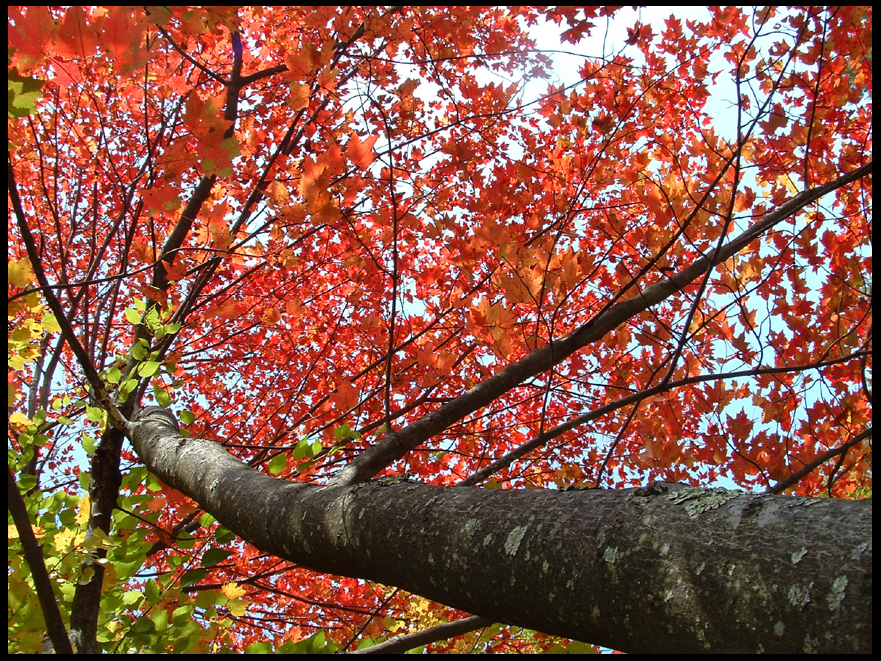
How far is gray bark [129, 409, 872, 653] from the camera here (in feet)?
1.77

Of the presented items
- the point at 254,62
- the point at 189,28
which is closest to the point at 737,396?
the point at 189,28

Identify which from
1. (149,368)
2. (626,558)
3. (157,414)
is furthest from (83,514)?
(626,558)

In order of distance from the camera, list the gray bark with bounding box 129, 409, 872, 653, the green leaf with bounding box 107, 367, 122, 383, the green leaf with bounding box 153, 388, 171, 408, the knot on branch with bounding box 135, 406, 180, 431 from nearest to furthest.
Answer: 1. the gray bark with bounding box 129, 409, 872, 653
2. the green leaf with bounding box 107, 367, 122, 383
3. the green leaf with bounding box 153, 388, 171, 408
4. the knot on branch with bounding box 135, 406, 180, 431

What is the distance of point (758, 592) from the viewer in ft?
1.84

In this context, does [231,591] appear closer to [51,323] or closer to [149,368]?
[149,368]

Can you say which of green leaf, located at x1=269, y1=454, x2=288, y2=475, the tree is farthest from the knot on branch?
green leaf, located at x1=269, y1=454, x2=288, y2=475

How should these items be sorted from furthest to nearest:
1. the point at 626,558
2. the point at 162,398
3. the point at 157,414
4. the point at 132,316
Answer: the point at 157,414 < the point at 162,398 < the point at 132,316 < the point at 626,558

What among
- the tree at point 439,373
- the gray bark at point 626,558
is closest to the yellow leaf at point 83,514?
the tree at point 439,373

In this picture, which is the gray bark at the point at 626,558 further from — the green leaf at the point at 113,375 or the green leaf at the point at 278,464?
the green leaf at the point at 113,375

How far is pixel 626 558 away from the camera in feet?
2.19

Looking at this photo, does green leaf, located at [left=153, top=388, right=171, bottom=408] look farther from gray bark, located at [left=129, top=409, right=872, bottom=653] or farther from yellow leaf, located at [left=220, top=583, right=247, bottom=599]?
gray bark, located at [left=129, top=409, right=872, bottom=653]

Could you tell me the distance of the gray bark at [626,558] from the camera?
54 centimetres

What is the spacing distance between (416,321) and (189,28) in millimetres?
2693

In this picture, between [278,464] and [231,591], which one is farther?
[231,591]
